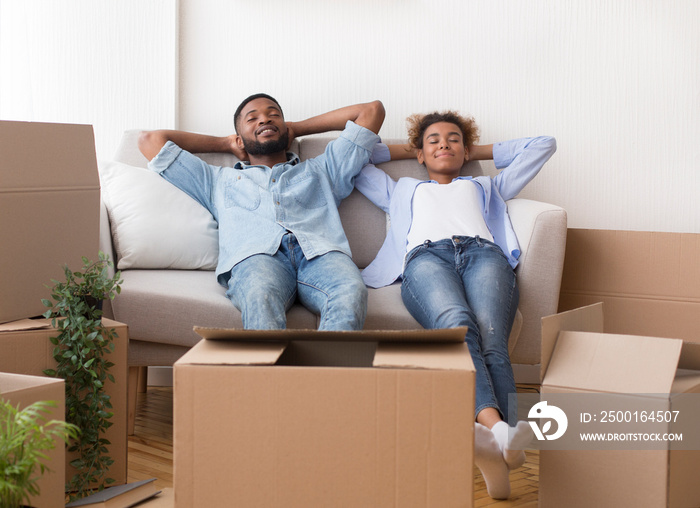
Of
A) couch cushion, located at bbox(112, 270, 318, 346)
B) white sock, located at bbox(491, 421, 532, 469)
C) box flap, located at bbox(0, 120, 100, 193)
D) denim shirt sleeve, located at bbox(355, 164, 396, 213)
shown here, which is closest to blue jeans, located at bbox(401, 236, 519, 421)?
white sock, located at bbox(491, 421, 532, 469)

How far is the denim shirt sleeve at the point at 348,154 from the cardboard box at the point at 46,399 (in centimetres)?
131

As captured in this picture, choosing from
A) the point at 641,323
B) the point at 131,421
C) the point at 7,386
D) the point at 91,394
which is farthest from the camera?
the point at 641,323

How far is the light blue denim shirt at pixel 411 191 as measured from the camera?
216cm

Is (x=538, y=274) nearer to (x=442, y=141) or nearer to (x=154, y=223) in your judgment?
(x=442, y=141)

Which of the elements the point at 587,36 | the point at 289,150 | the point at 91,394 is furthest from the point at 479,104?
the point at 91,394

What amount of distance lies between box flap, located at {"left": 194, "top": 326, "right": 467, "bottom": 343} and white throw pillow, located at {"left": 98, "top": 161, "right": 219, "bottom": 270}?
1223 mm

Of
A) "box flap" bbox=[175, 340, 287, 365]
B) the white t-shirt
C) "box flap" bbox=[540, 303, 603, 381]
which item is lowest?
"box flap" bbox=[540, 303, 603, 381]

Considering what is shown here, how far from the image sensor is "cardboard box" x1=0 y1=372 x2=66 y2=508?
1.10 metres

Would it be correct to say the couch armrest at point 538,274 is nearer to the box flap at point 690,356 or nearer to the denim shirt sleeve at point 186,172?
the box flap at point 690,356

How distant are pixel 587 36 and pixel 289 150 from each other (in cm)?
121

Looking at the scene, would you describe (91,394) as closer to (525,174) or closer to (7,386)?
(7,386)

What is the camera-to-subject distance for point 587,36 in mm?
2547

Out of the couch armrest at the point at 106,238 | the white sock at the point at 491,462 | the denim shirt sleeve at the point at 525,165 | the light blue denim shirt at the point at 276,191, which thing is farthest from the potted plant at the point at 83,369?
the denim shirt sleeve at the point at 525,165

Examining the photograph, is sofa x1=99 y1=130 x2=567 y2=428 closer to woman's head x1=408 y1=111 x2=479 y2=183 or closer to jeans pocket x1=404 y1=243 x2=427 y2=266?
jeans pocket x1=404 y1=243 x2=427 y2=266
